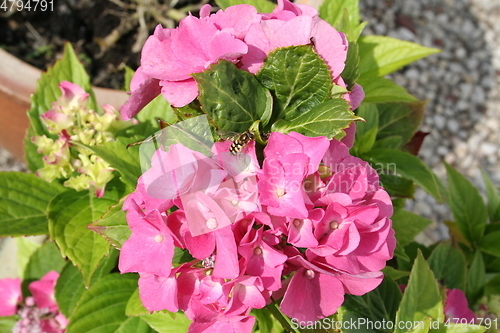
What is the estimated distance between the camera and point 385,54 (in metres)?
1.15

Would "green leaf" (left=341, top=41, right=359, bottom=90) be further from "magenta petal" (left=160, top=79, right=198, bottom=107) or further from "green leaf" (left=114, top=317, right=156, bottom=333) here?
"green leaf" (left=114, top=317, right=156, bottom=333)

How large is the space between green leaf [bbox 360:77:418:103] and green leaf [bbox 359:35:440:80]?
0.08 metres

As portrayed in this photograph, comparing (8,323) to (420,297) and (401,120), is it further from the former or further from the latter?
(401,120)

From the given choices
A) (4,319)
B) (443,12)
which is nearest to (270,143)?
(4,319)

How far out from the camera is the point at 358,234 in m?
0.59

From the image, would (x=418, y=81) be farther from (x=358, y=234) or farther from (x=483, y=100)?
(x=358, y=234)

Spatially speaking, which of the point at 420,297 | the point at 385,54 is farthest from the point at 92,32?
the point at 420,297

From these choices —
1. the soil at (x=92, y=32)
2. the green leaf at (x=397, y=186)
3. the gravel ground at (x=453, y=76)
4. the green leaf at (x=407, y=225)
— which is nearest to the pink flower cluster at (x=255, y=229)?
the green leaf at (x=397, y=186)

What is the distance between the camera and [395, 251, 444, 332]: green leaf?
89 centimetres

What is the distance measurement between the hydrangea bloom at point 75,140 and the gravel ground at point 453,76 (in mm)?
1669

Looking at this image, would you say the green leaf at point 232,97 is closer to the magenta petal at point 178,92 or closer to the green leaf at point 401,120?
the magenta petal at point 178,92

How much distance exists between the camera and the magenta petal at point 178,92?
24.9 inches

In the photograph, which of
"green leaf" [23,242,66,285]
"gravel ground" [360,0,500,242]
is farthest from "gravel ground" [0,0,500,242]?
"green leaf" [23,242,66,285]

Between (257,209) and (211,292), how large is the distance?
0.14 m
